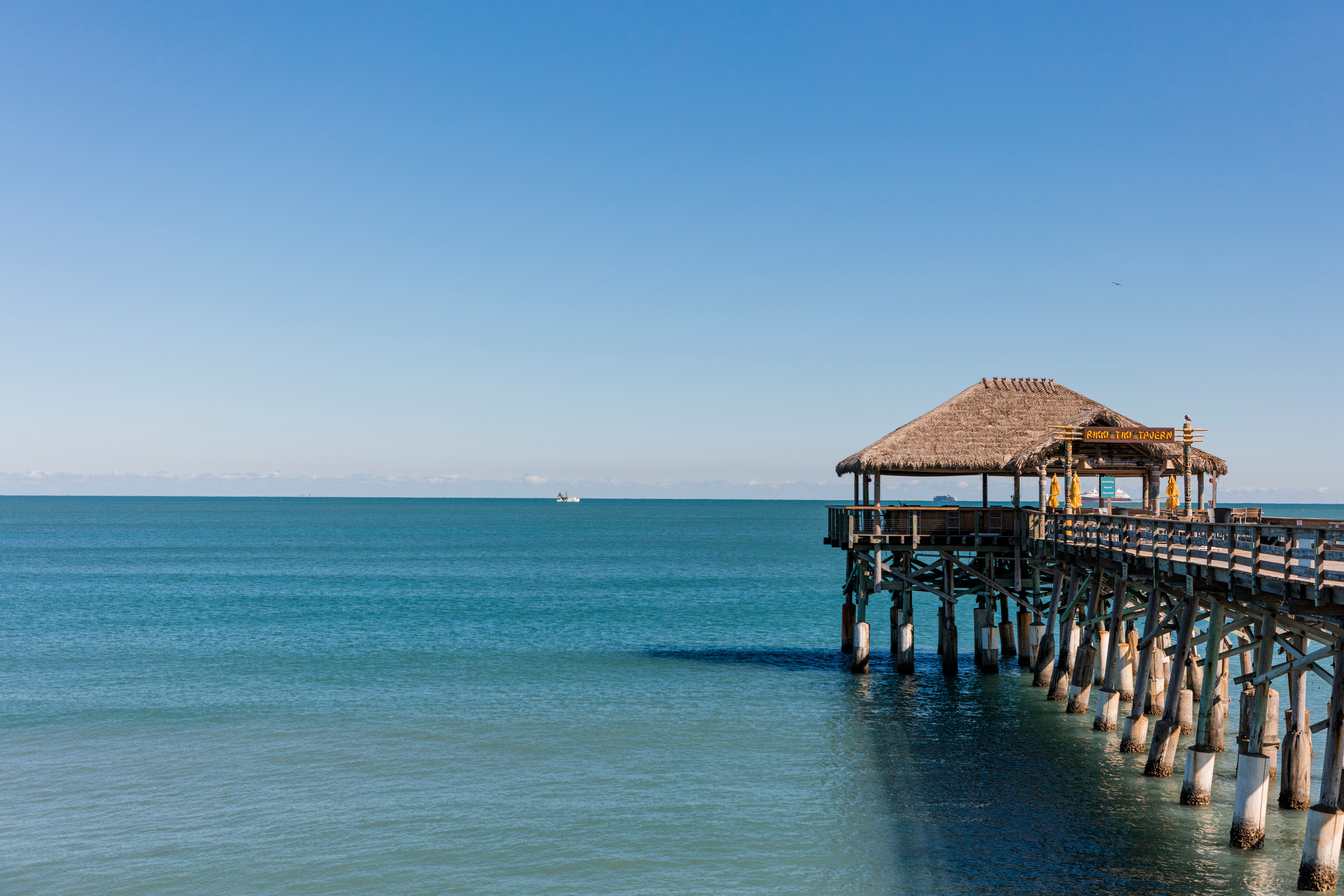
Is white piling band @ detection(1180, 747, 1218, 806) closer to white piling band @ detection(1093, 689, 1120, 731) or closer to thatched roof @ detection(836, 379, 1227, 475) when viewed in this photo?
white piling band @ detection(1093, 689, 1120, 731)

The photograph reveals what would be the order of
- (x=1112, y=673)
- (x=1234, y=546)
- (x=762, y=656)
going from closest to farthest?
1. (x=1234, y=546)
2. (x=1112, y=673)
3. (x=762, y=656)

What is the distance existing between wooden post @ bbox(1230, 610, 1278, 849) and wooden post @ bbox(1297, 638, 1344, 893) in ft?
3.05

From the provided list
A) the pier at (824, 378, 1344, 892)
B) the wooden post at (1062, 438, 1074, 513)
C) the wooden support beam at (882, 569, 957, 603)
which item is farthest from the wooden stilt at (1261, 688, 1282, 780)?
the wooden support beam at (882, 569, 957, 603)

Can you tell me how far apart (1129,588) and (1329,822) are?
11.7 meters

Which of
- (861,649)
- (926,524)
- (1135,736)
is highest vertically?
(926,524)

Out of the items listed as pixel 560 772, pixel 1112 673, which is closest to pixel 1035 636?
pixel 1112 673

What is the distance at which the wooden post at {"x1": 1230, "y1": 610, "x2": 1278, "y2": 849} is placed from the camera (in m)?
13.9

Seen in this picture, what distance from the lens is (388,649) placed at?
36188 millimetres

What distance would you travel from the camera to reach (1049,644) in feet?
83.6

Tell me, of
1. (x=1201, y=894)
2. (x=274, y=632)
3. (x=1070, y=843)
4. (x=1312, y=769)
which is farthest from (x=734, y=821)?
(x=274, y=632)

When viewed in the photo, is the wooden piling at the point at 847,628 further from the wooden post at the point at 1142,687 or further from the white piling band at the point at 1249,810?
the white piling band at the point at 1249,810

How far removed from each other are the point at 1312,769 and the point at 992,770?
5405mm

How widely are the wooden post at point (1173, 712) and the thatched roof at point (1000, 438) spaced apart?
33.7 feet

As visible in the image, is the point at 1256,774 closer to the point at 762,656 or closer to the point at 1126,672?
the point at 1126,672
